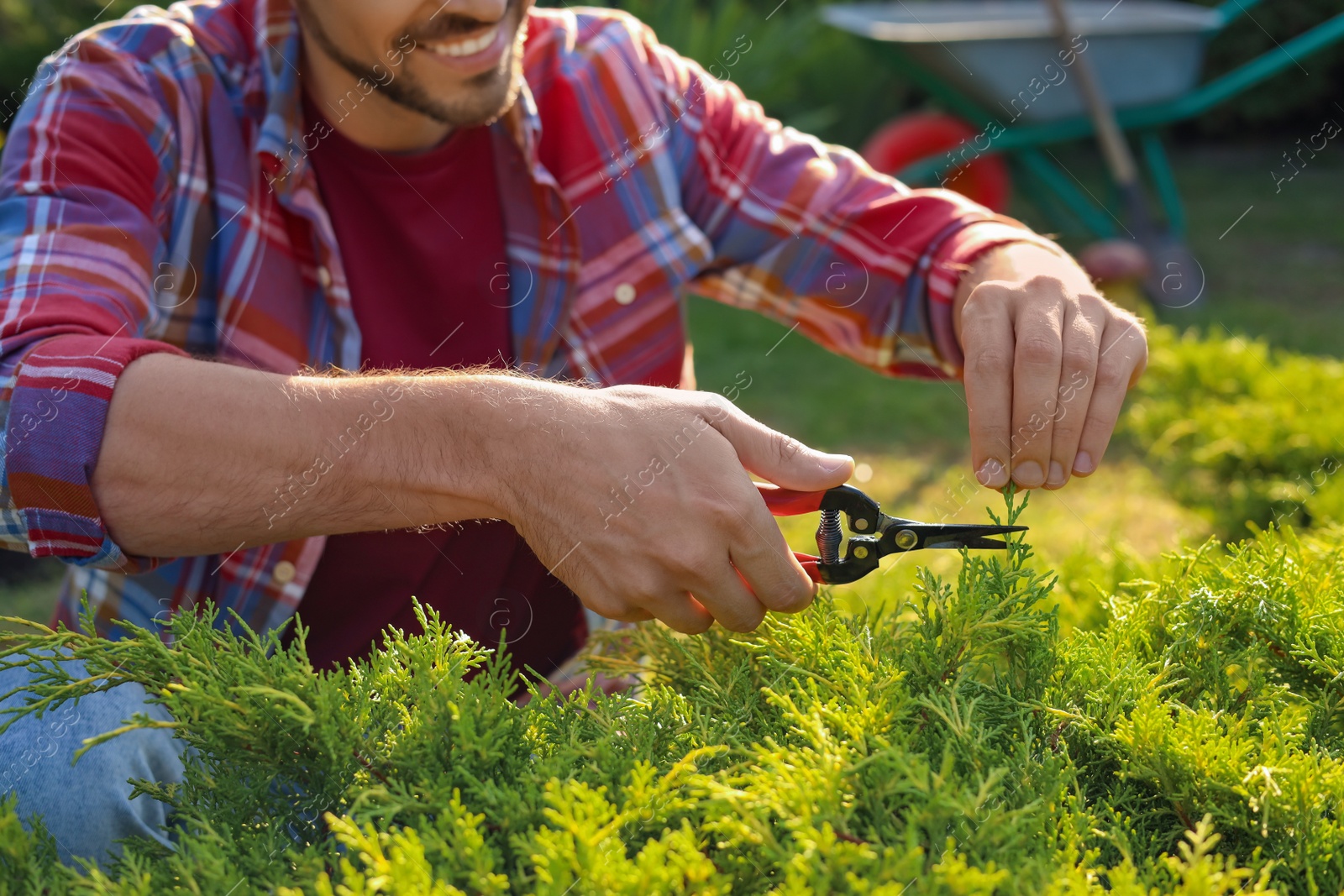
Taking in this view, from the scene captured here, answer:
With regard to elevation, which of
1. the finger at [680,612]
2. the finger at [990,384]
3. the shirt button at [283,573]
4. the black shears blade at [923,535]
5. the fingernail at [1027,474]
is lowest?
the shirt button at [283,573]

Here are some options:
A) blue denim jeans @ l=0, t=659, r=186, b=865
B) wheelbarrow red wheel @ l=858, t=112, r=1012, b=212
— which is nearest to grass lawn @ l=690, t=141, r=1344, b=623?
wheelbarrow red wheel @ l=858, t=112, r=1012, b=212

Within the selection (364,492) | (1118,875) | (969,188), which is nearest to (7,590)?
(364,492)

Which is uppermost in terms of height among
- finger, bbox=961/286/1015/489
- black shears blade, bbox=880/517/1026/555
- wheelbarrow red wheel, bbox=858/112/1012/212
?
finger, bbox=961/286/1015/489

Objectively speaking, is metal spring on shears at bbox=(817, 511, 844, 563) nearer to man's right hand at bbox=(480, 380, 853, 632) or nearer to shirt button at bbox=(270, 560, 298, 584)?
man's right hand at bbox=(480, 380, 853, 632)

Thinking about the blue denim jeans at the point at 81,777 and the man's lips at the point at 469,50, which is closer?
the blue denim jeans at the point at 81,777

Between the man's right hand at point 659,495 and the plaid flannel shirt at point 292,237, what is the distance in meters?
0.53

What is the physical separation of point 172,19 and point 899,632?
163 centimetres

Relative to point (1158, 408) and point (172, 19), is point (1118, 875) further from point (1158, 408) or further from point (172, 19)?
point (1158, 408)

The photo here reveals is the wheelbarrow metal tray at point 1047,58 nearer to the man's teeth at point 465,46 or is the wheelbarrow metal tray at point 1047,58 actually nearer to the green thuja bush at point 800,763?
the man's teeth at point 465,46

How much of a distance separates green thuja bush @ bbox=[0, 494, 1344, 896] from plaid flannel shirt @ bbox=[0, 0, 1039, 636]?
0.46 m

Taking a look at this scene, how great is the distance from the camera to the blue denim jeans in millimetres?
1271

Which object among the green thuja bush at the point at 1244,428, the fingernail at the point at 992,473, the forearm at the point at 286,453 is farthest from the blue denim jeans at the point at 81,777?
the green thuja bush at the point at 1244,428

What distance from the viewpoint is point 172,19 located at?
1858 millimetres

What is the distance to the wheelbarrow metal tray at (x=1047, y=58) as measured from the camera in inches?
238
